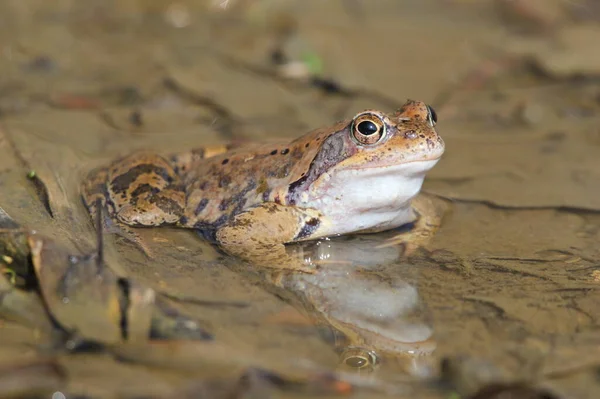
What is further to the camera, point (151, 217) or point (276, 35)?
point (276, 35)

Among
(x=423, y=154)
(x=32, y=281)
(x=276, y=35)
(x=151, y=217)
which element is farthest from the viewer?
(x=276, y=35)

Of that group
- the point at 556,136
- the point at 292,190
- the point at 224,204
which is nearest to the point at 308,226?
the point at 292,190

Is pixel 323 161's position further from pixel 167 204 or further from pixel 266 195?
pixel 167 204

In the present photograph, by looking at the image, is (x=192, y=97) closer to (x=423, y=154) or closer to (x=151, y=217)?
(x=151, y=217)

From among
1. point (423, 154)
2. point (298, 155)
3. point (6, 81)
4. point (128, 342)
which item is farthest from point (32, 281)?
point (6, 81)

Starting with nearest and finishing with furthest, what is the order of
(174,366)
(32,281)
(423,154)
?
(174,366) → (32,281) → (423,154)

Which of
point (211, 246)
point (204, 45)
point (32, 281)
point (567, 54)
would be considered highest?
point (567, 54)

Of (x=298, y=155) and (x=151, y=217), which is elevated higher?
(x=298, y=155)

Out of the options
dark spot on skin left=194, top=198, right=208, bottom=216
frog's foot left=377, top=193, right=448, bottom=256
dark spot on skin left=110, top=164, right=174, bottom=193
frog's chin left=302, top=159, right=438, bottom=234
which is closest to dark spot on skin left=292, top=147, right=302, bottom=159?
frog's chin left=302, top=159, right=438, bottom=234
